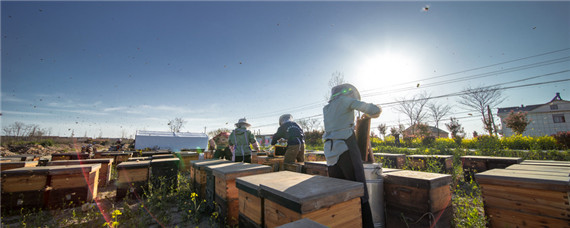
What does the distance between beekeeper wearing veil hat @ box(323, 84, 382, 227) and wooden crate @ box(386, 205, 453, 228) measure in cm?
48

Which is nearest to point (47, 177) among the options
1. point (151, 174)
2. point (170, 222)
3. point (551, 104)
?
point (151, 174)

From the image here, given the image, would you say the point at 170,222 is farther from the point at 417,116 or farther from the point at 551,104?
the point at 551,104

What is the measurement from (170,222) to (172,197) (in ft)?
4.96

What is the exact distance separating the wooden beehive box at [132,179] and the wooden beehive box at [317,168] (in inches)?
167

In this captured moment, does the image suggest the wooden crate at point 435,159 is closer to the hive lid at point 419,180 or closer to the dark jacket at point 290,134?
the dark jacket at point 290,134

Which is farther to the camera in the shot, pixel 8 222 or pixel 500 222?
pixel 8 222

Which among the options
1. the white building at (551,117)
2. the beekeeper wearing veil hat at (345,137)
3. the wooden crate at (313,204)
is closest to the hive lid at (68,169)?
the wooden crate at (313,204)

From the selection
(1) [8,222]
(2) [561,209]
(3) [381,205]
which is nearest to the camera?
(2) [561,209]

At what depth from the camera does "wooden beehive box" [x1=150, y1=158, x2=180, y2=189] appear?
5344 millimetres

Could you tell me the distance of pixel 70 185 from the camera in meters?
4.51

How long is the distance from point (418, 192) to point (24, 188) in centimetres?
733

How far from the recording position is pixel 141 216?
3.97 m

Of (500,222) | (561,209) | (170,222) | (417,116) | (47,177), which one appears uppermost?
(417,116)

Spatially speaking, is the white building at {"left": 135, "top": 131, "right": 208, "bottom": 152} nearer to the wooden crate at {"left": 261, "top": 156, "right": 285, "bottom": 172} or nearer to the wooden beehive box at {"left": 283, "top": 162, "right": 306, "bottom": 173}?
the wooden crate at {"left": 261, "top": 156, "right": 285, "bottom": 172}
